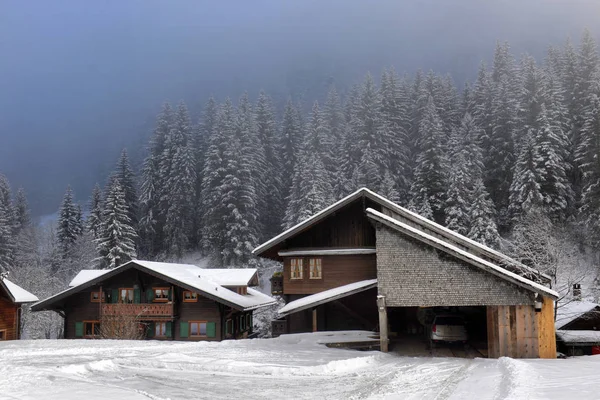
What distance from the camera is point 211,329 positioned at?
36438mm

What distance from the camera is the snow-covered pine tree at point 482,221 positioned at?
45.2m

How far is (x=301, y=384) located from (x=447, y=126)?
188ft

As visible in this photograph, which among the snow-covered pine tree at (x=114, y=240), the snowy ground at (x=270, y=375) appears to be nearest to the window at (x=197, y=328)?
the snowy ground at (x=270, y=375)

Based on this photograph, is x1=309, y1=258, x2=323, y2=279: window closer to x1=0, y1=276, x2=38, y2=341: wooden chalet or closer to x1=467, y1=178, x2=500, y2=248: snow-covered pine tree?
x1=0, y1=276, x2=38, y2=341: wooden chalet

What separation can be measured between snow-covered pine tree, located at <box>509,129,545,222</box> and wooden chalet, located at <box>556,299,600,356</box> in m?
15.4

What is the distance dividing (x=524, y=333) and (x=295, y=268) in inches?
516

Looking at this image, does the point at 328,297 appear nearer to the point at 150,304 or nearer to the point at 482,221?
the point at 150,304

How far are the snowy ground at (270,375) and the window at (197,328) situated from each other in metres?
16.7

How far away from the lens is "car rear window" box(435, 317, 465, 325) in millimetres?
23047

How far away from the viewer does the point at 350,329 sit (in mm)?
29188

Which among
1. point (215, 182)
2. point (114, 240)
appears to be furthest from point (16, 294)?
point (215, 182)

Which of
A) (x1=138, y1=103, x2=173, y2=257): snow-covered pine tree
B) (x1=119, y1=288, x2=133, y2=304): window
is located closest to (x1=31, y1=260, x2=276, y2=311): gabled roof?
(x1=119, y1=288, x2=133, y2=304): window

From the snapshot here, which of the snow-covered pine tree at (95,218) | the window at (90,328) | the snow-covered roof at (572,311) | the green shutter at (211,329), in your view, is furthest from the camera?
the snow-covered pine tree at (95,218)

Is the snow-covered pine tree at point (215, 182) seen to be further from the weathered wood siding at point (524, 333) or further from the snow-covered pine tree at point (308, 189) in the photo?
the weathered wood siding at point (524, 333)
